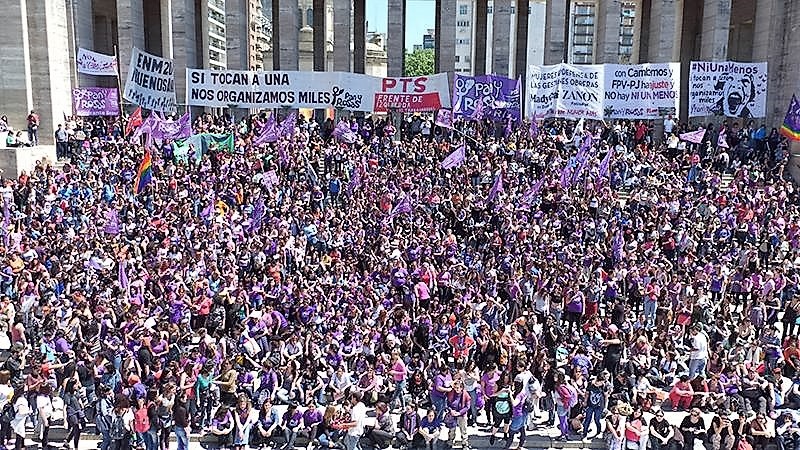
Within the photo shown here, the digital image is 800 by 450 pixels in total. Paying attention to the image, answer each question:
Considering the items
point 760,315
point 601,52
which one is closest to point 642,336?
point 760,315

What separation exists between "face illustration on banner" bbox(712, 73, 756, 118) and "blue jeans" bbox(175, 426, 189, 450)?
24407mm

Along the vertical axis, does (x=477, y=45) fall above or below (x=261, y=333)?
above

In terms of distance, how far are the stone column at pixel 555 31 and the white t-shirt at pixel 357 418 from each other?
29805 millimetres

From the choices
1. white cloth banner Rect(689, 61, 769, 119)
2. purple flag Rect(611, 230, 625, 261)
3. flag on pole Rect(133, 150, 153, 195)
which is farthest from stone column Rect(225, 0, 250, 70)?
purple flag Rect(611, 230, 625, 261)

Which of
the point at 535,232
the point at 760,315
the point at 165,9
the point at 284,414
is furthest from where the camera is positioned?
the point at 165,9

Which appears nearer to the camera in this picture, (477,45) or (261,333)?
(261,333)

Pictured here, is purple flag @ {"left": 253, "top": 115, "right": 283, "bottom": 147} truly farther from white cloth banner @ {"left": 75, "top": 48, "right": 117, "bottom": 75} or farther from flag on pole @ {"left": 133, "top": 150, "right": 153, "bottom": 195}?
white cloth banner @ {"left": 75, "top": 48, "right": 117, "bottom": 75}

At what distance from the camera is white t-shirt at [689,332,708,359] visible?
13.5 metres

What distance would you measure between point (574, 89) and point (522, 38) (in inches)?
647

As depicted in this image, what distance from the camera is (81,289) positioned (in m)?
15.7

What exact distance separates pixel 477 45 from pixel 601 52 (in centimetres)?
853

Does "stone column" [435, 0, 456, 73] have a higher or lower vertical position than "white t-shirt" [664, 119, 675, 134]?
higher

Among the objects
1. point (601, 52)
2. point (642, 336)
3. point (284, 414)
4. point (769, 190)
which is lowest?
point (284, 414)

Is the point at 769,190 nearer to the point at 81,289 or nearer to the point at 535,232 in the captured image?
the point at 535,232
